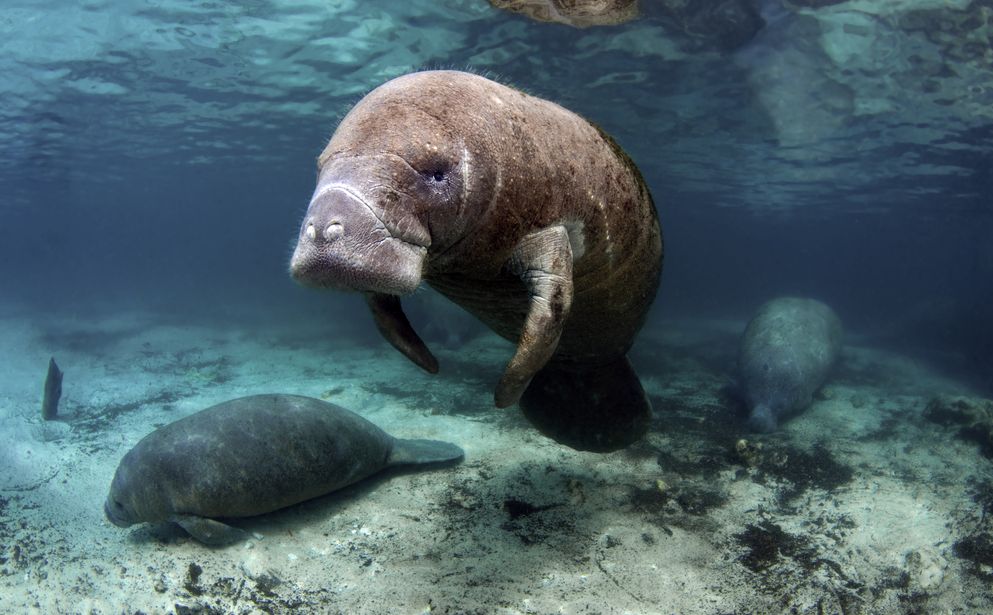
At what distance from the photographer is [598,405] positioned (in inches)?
A: 183

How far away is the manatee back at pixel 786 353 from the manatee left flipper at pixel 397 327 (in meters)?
6.36

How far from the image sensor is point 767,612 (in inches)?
126

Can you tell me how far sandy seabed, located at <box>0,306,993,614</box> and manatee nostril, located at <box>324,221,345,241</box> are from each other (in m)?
2.49

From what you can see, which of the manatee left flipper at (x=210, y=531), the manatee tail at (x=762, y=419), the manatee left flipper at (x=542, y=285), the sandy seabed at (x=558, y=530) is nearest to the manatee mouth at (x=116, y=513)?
the sandy seabed at (x=558, y=530)

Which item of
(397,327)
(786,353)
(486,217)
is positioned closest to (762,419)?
(786,353)

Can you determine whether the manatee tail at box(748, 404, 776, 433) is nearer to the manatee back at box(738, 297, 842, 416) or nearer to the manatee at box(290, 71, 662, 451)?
the manatee back at box(738, 297, 842, 416)

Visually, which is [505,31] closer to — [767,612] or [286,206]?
[767,612]

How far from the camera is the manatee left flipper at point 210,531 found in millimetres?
4262

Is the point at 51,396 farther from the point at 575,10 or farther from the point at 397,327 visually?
the point at 575,10

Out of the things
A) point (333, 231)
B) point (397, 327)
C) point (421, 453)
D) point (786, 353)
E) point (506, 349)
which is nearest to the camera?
point (333, 231)

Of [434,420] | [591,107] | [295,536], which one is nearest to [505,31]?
[591,107]

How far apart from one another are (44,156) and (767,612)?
109ft

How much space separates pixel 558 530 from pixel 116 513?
12.1 feet

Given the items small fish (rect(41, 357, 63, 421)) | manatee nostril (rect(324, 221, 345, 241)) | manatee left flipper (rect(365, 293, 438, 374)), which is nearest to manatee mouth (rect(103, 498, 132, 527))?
manatee left flipper (rect(365, 293, 438, 374))
